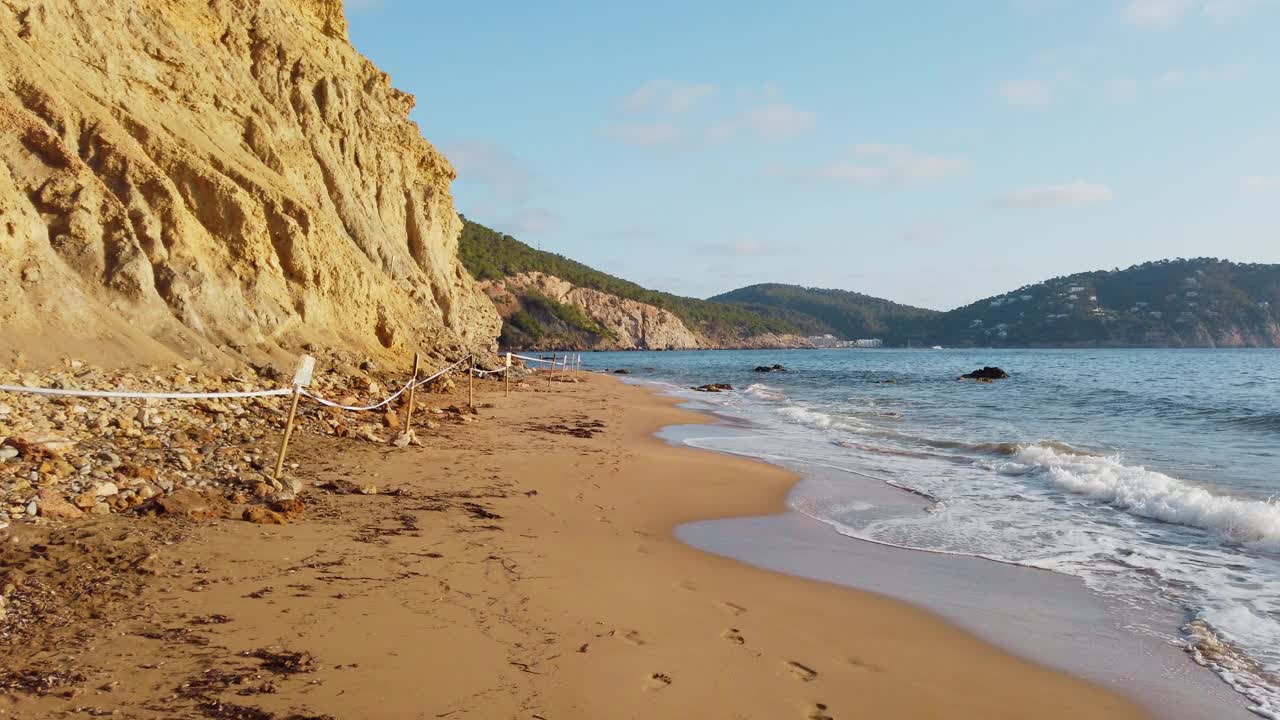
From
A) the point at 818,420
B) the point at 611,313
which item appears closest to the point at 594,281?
the point at 611,313

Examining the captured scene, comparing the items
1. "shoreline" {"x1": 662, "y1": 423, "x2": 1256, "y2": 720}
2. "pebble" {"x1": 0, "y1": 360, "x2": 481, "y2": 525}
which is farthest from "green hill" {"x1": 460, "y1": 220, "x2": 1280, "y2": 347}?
"shoreline" {"x1": 662, "y1": 423, "x2": 1256, "y2": 720}

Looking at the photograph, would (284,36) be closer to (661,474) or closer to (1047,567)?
(661,474)

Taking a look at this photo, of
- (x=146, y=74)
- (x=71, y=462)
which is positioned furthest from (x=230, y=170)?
(x=71, y=462)

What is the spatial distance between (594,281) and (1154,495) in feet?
398

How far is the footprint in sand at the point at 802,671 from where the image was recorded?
3.92 metres

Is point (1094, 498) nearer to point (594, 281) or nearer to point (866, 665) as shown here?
point (866, 665)

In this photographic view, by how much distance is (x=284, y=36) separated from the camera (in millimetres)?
21781

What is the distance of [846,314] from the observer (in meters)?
173

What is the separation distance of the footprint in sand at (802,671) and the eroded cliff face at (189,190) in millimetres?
9537

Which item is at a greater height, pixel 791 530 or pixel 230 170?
pixel 230 170

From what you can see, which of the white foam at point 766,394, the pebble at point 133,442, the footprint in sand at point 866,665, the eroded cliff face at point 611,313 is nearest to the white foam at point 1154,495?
the footprint in sand at point 866,665

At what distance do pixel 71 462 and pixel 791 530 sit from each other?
6.47 m

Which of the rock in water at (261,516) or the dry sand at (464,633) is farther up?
the rock in water at (261,516)

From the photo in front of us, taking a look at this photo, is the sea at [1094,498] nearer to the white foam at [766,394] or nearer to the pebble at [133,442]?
the pebble at [133,442]
